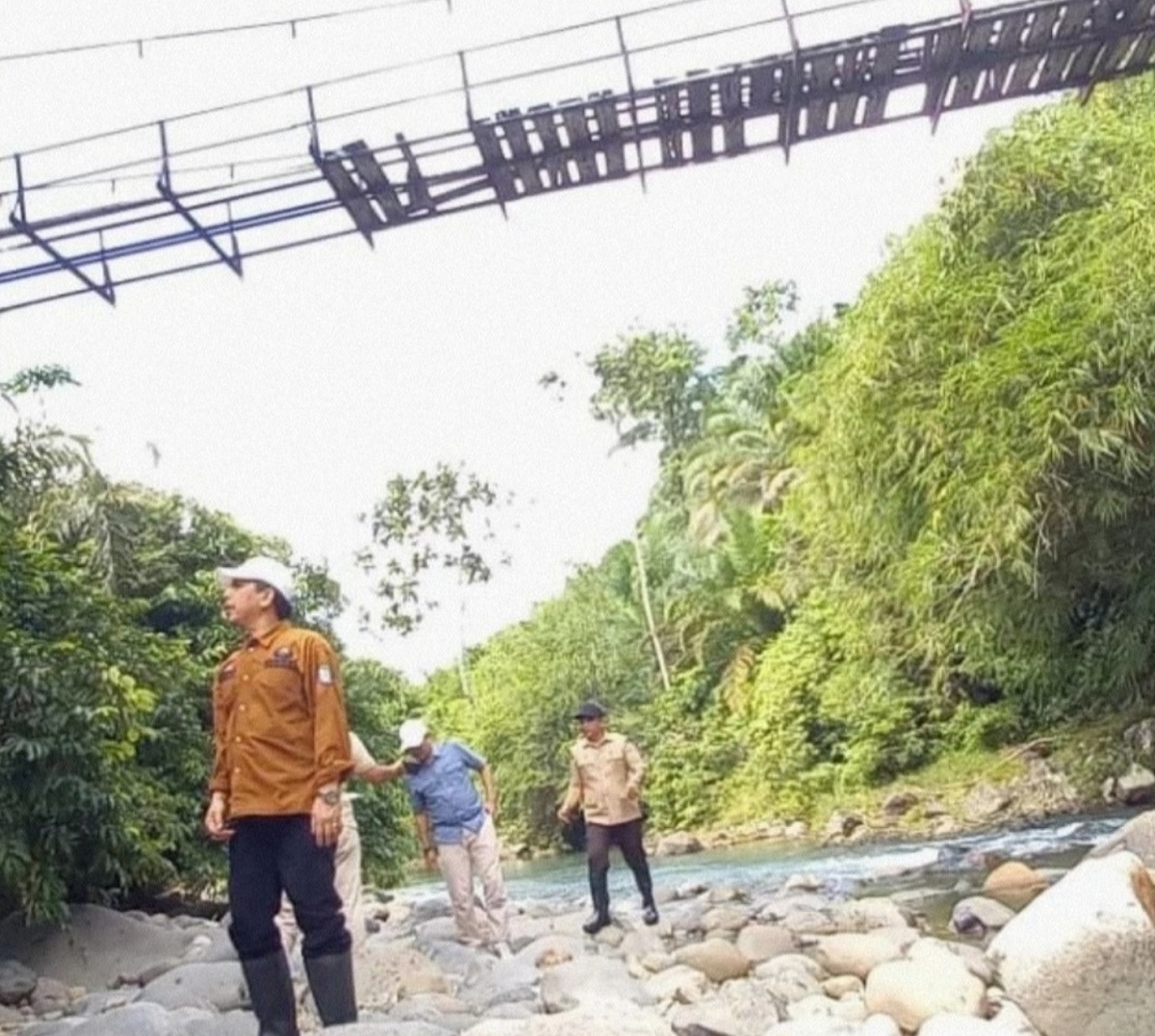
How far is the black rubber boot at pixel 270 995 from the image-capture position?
3133 mm

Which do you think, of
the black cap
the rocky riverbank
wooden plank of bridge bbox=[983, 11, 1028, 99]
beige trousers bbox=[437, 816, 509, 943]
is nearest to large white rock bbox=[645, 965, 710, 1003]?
the rocky riverbank

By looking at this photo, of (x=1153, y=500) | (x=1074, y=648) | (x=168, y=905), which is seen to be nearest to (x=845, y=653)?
(x=1074, y=648)

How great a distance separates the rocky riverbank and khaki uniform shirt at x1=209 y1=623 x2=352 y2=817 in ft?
1.84

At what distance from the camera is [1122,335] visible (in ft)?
34.8

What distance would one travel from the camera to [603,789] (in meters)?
6.87

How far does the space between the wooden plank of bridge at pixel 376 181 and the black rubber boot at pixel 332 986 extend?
12.7 feet

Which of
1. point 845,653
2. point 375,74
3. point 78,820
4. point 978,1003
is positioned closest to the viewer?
point 978,1003

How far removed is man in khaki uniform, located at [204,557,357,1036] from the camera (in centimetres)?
312

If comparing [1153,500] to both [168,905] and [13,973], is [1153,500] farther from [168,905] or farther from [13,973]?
[13,973]

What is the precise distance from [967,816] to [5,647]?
12387 millimetres

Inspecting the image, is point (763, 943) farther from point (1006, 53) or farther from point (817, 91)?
point (1006, 53)

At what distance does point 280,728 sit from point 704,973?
10.5 ft

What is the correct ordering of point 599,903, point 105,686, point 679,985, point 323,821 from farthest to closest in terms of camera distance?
point 599,903
point 105,686
point 679,985
point 323,821

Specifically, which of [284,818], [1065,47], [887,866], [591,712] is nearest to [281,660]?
[284,818]
